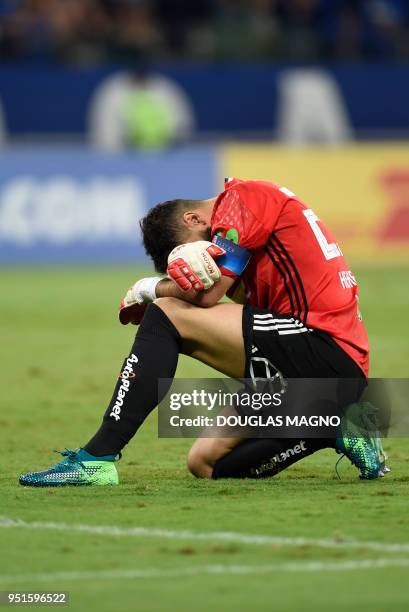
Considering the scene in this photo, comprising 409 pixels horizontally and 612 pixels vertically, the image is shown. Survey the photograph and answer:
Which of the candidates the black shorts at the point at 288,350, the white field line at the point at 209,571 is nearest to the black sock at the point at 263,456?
the black shorts at the point at 288,350

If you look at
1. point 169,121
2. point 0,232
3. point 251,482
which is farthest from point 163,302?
point 169,121

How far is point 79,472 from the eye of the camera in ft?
20.8

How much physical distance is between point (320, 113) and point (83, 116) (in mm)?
4030

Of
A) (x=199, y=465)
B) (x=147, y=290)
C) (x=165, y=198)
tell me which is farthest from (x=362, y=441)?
(x=165, y=198)

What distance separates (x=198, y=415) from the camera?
7.30 m

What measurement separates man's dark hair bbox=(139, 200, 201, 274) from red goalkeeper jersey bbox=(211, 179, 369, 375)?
23cm

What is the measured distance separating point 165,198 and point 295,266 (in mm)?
12524

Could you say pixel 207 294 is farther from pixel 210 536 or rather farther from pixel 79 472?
pixel 210 536

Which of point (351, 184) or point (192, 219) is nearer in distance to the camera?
point (192, 219)

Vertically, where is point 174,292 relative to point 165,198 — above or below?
above

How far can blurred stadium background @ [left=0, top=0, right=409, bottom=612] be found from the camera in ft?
16.7

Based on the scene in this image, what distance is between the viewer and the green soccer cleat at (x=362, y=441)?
650cm

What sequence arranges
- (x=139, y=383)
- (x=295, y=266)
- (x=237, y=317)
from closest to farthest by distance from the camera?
(x=139, y=383)
(x=237, y=317)
(x=295, y=266)

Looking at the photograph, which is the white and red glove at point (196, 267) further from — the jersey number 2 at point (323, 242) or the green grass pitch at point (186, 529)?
the green grass pitch at point (186, 529)
